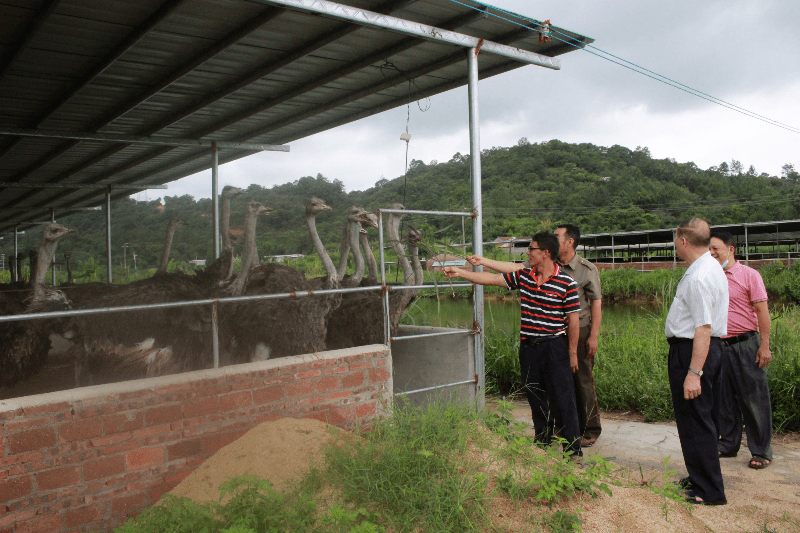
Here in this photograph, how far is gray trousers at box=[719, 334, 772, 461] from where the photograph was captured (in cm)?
434

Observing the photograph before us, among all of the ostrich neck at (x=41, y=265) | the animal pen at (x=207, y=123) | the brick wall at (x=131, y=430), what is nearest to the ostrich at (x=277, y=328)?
the animal pen at (x=207, y=123)

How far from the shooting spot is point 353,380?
4.39 meters

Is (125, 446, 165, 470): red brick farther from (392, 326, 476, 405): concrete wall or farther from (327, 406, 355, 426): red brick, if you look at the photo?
(392, 326, 476, 405): concrete wall

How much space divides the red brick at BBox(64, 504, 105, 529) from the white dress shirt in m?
3.53

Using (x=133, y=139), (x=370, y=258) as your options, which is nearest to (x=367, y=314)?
(x=370, y=258)

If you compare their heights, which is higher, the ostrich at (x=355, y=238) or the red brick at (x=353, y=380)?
the ostrich at (x=355, y=238)

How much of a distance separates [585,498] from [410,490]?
41.9 inches

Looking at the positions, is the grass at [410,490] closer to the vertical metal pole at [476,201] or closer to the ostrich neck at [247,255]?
the vertical metal pole at [476,201]

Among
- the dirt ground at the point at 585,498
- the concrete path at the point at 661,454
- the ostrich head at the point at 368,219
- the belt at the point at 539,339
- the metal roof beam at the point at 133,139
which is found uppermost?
the metal roof beam at the point at 133,139

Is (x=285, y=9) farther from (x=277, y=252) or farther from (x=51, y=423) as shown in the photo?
(x=277, y=252)

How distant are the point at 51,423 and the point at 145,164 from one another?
25.6 ft

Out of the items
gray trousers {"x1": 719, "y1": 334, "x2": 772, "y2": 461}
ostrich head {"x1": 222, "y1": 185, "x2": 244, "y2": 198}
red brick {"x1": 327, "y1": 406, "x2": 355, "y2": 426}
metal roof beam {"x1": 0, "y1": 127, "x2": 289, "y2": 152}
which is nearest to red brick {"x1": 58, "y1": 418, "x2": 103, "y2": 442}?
red brick {"x1": 327, "y1": 406, "x2": 355, "y2": 426}

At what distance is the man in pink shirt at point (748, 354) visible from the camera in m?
4.34

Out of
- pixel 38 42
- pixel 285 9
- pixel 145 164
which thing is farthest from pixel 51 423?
pixel 145 164
